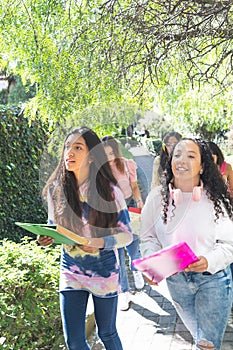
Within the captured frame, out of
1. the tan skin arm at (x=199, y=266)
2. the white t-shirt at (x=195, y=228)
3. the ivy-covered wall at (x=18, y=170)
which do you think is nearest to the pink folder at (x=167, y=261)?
the tan skin arm at (x=199, y=266)

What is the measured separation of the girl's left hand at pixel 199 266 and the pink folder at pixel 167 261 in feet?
0.19

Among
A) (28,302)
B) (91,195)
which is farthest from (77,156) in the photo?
(28,302)

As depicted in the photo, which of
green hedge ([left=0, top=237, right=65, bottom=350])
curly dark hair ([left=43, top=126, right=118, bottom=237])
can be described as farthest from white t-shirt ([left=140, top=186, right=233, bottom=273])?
green hedge ([left=0, top=237, right=65, bottom=350])

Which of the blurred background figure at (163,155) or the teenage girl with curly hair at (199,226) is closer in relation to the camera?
the blurred background figure at (163,155)

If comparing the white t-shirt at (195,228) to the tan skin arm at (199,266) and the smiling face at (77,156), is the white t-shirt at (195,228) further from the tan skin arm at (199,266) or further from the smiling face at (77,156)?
the smiling face at (77,156)

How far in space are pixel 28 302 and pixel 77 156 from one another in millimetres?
1518

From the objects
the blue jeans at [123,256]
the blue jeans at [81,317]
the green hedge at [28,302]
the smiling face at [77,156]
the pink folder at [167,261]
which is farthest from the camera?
the blue jeans at [123,256]

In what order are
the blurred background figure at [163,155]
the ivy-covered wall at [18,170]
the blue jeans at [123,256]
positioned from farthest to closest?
the ivy-covered wall at [18,170] → the blue jeans at [123,256] → the blurred background figure at [163,155]

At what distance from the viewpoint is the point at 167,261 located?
2484 millimetres

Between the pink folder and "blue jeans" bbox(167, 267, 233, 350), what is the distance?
0.88 feet

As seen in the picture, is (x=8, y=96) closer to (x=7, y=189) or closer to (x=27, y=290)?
(x=7, y=189)

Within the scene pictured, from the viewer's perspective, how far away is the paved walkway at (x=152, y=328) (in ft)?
13.5

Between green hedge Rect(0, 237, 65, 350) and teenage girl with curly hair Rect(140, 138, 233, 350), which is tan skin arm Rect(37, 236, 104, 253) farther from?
green hedge Rect(0, 237, 65, 350)

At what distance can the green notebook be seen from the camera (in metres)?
2.54
